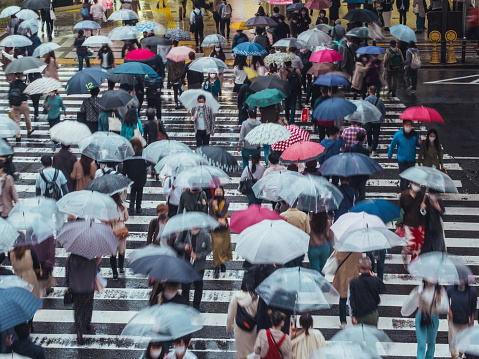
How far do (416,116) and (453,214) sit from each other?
214 cm

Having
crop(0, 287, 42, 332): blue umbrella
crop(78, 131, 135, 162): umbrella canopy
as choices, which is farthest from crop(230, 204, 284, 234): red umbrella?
crop(0, 287, 42, 332): blue umbrella

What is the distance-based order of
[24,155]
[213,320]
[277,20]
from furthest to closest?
1. [277,20]
2. [24,155]
3. [213,320]

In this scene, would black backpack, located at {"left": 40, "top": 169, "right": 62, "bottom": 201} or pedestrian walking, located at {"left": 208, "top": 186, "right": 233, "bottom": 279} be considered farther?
black backpack, located at {"left": 40, "top": 169, "right": 62, "bottom": 201}

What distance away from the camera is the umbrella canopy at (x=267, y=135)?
509 inches

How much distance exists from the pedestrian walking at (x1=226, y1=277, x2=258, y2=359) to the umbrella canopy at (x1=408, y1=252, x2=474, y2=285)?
1.84 metres

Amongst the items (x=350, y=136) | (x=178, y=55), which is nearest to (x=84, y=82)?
(x=178, y=55)

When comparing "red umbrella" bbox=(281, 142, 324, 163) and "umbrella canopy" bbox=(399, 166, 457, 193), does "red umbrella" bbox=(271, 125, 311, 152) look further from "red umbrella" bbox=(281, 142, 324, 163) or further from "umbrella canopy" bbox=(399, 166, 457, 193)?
"umbrella canopy" bbox=(399, 166, 457, 193)

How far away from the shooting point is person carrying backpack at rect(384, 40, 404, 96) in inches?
829

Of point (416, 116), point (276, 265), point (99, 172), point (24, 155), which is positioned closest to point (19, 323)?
point (276, 265)

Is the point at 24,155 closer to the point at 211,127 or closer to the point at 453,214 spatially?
the point at 211,127

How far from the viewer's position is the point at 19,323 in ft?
23.3

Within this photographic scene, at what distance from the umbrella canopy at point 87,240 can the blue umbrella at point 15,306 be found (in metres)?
1.52

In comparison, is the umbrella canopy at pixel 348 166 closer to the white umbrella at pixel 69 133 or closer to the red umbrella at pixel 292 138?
the red umbrella at pixel 292 138

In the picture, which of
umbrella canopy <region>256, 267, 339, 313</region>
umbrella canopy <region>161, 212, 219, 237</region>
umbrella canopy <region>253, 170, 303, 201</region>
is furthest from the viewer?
umbrella canopy <region>253, 170, 303, 201</region>
